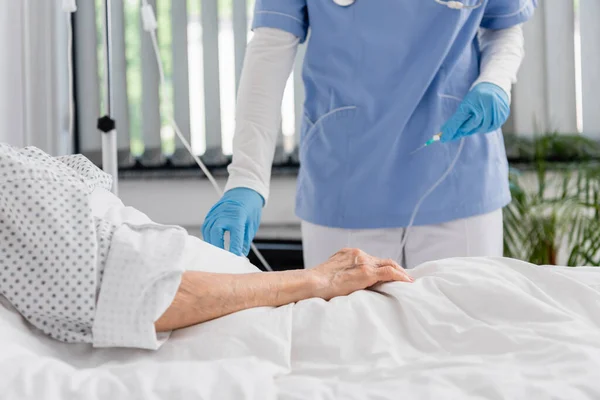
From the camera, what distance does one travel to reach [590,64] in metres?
2.70

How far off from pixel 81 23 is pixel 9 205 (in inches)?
85.2

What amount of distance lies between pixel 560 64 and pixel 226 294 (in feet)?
6.86

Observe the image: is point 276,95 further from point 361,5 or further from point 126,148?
point 126,148

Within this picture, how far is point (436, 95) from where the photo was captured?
1591 millimetres

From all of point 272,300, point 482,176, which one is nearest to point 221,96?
point 482,176

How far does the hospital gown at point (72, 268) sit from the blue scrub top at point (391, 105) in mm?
758

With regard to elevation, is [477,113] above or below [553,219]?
above

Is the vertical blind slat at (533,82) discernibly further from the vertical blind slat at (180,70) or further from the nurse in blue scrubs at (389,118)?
the vertical blind slat at (180,70)

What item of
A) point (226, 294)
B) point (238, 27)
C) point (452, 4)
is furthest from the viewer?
point (238, 27)

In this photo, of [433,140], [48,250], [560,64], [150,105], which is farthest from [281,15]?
[560,64]

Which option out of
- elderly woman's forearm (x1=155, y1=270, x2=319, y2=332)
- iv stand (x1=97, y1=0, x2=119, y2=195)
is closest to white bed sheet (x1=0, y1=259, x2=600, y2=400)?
elderly woman's forearm (x1=155, y1=270, x2=319, y2=332)

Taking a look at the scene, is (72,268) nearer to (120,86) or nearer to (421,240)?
(421,240)

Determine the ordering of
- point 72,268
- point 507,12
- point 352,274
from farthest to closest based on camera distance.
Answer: point 507,12 < point 352,274 < point 72,268

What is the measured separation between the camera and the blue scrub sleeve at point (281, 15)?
1.59 m
